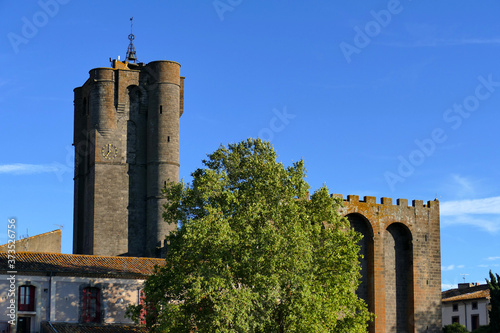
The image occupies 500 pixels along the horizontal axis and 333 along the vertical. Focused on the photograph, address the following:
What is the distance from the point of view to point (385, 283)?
54438mm

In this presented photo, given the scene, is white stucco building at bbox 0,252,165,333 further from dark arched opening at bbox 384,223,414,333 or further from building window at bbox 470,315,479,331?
building window at bbox 470,315,479,331

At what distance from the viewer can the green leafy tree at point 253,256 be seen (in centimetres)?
3509

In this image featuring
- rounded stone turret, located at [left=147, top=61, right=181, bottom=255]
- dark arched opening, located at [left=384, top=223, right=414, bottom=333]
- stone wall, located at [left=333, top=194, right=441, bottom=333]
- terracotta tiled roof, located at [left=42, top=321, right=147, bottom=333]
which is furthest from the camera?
rounded stone turret, located at [left=147, top=61, right=181, bottom=255]

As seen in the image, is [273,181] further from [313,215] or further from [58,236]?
[58,236]

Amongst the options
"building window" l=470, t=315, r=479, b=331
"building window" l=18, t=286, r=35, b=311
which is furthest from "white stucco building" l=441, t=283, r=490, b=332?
"building window" l=18, t=286, r=35, b=311

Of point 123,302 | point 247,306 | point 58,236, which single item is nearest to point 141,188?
point 58,236

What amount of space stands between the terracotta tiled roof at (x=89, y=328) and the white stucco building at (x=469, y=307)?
3624 cm

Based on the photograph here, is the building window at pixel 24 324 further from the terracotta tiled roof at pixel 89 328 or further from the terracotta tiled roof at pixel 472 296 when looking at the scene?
the terracotta tiled roof at pixel 472 296

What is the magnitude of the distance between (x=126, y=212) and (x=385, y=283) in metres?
25.5

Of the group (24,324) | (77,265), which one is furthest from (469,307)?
(24,324)

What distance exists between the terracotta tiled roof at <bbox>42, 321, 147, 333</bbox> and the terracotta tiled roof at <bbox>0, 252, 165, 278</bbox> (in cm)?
293

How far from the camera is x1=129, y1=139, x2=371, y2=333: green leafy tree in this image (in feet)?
115

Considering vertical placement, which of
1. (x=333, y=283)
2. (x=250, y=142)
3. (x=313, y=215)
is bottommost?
(x=333, y=283)

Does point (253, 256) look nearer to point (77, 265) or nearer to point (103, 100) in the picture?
point (77, 265)
